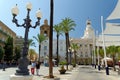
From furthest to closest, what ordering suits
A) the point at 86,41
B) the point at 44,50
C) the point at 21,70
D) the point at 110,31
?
1. the point at 86,41
2. the point at 44,50
3. the point at 110,31
4. the point at 21,70

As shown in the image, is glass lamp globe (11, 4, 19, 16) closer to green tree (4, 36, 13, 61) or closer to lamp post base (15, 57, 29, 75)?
lamp post base (15, 57, 29, 75)

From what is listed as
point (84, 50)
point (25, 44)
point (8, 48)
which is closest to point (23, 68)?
point (25, 44)

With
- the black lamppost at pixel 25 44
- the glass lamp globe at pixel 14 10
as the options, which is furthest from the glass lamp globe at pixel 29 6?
the glass lamp globe at pixel 14 10

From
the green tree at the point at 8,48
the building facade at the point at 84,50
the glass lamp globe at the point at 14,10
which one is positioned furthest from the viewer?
the building facade at the point at 84,50

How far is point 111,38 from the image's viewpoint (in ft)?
177

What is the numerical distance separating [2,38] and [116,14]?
65.9 m

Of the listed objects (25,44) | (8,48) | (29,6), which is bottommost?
(25,44)

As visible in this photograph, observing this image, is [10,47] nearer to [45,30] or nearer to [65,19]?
[65,19]

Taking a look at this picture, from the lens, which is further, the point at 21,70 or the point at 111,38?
the point at 111,38

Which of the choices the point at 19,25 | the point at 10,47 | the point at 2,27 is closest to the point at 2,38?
the point at 2,27

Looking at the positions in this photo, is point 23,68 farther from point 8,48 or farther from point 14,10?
point 8,48

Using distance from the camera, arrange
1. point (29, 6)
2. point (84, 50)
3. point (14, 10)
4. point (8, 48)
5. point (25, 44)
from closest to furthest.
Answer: point (25, 44) < point (14, 10) < point (29, 6) < point (8, 48) < point (84, 50)

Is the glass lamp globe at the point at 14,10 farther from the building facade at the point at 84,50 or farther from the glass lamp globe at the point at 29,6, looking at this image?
the building facade at the point at 84,50

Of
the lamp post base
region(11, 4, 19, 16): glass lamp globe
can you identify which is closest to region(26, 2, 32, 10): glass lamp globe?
region(11, 4, 19, 16): glass lamp globe
